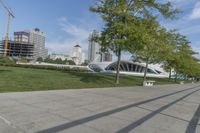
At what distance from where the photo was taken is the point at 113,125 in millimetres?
5812

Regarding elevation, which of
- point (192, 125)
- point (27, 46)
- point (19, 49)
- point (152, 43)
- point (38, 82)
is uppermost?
point (27, 46)

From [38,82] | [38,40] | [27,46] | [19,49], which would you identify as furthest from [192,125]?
[38,40]

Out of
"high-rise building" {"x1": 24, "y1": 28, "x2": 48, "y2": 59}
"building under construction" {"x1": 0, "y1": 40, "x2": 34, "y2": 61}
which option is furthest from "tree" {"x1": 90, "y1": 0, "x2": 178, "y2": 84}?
"high-rise building" {"x1": 24, "y1": 28, "x2": 48, "y2": 59}

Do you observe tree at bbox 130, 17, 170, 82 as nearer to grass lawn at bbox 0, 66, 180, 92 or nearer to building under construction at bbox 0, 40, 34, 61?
grass lawn at bbox 0, 66, 180, 92

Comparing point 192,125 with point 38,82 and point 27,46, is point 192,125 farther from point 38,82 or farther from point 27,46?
point 27,46

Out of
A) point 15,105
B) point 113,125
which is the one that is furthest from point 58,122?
point 15,105

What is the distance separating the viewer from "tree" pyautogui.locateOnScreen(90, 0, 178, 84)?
1902 cm

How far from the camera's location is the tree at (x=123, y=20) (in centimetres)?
Result: 1902

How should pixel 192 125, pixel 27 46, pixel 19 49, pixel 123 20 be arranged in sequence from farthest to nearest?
1. pixel 27 46
2. pixel 19 49
3. pixel 123 20
4. pixel 192 125

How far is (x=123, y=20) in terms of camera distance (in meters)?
20.7

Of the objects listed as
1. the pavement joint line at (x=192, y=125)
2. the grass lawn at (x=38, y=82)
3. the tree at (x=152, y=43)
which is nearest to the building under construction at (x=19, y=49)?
the tree at (x=152, y=43)

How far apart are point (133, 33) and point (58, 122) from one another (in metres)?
14.4

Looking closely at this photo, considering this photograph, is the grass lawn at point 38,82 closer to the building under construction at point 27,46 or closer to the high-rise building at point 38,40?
the building under construction at point 27,46

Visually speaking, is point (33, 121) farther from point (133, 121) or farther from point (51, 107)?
point (133, 121)
